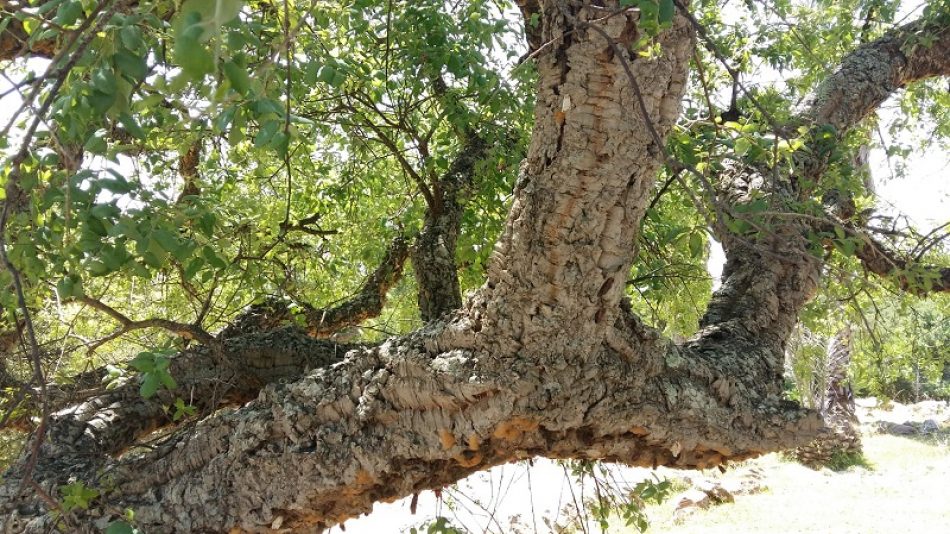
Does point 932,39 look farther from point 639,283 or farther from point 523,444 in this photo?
point 523,444

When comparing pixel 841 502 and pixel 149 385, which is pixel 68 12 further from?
pixel 841 502

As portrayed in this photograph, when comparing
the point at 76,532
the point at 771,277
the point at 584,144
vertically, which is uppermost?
the point at 584,144

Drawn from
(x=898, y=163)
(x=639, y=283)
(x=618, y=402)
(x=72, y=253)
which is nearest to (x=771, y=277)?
(x=639, y=283)

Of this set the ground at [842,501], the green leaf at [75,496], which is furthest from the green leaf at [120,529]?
the ground at [842,501]

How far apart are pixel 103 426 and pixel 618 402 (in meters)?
1.85

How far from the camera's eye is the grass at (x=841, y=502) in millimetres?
8773

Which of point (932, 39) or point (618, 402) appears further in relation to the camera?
point (932, 39)

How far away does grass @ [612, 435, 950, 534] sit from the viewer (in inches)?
345

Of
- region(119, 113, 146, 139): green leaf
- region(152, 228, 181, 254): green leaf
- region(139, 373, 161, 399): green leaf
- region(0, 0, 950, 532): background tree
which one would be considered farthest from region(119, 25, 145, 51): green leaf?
region(139, 373, 161, 399): green leaf

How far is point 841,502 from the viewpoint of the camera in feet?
32.0

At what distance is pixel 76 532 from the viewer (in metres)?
2.29

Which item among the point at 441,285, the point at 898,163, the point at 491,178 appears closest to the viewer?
the point at 441,285

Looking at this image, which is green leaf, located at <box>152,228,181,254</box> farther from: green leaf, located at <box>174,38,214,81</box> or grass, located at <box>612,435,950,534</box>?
grass, located at <box>612,435,950,534</box>

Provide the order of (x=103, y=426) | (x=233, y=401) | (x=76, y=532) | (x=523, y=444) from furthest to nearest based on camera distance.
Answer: (x=233, y=401) < (x=103, y=426) < (x=523, y=444) < (x=76, y=532)
